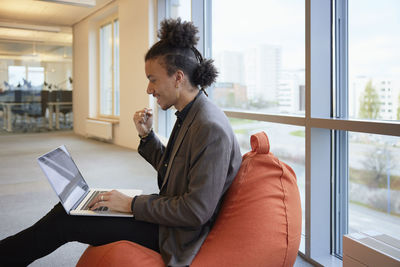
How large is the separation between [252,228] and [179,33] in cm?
79

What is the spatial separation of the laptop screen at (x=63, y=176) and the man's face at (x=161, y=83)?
48cm

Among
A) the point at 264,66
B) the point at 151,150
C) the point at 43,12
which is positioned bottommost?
the point at 151,150

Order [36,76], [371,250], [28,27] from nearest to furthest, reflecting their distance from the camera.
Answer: [371,250] → [28,27] → [36,76]

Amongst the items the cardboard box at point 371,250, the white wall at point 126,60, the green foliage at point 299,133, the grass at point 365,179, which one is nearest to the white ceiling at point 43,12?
the white wall at point 126,60

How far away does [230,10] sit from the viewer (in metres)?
4.15

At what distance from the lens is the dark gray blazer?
Answer: 1237 millimetres

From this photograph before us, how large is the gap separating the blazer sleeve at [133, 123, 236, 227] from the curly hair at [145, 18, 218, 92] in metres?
0.28

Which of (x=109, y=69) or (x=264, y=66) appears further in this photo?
(x=109, y=69)

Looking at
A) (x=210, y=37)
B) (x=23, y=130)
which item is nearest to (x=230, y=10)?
(x=210, y=37)

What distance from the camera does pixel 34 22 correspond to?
9.51 meters

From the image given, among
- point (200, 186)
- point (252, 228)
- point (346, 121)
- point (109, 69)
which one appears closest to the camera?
point (200, 186)

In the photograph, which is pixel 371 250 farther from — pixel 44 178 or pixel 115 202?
pixel 44 178

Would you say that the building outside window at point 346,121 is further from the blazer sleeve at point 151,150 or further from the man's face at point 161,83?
the man's face at point 161,83

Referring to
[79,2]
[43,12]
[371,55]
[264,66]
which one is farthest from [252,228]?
[43,12]
